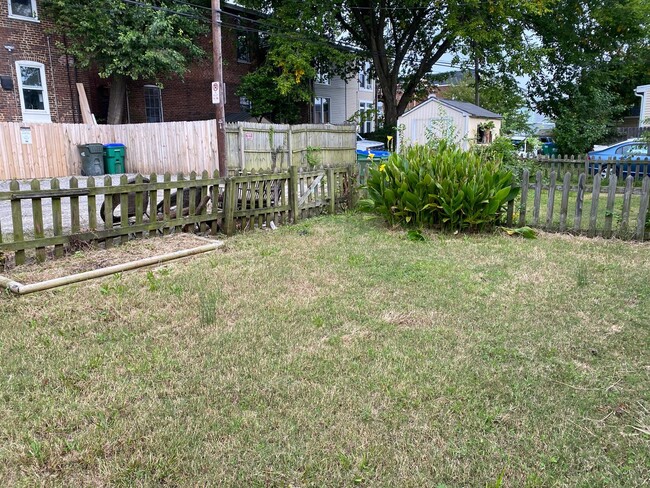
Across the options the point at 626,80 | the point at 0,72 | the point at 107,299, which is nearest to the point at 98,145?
the point at 0,72

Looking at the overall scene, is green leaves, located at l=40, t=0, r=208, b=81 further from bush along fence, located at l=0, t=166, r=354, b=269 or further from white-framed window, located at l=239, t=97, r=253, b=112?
bush along fence, located at l=0, t=166, r=354, b=269

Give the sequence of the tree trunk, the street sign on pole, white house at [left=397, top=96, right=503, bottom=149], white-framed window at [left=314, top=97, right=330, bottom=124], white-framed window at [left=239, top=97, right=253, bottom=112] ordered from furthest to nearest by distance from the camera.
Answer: white-framed window at [left=314, top=97, right=330, bottom=124] → white-framed window at [left=239, top=97, right=253, bottom=112] → the tree trunk → white house at [left=397, top=96, right=503, bottom=149] → the street sign on pole

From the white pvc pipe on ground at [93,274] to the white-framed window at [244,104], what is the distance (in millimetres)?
20340

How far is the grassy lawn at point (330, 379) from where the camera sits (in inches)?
97.6

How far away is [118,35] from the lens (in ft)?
57.6

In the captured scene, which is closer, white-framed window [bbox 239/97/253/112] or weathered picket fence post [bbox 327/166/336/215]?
weathered picket fence post [bbox 327/166/336/215]

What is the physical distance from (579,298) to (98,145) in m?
16.3

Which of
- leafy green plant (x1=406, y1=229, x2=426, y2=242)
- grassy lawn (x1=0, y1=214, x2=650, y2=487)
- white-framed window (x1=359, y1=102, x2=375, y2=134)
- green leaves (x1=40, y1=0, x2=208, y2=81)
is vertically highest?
green leaves (x1=40, y1=0, x2=208, y2=81)

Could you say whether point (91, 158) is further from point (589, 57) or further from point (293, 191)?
point (589, 57)

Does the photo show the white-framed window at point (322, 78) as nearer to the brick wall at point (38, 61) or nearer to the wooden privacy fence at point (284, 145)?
the wooden privacy fence at point (284, 145)

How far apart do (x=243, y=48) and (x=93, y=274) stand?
23.2 m

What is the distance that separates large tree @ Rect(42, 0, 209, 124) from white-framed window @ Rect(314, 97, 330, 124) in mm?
12743

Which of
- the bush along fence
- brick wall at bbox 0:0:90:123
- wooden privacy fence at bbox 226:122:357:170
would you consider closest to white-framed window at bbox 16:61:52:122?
brick wall at bbox 0:0:90:123

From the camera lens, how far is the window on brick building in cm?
2234
